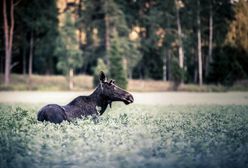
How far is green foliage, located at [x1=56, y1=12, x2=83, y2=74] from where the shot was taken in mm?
56750

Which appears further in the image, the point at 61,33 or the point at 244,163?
the point at 61,33

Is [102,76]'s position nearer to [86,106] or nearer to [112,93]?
[112,93]

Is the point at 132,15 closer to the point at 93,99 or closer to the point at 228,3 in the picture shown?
the point at 228,3

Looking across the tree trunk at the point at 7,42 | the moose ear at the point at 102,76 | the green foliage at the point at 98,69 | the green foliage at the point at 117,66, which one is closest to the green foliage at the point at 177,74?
the green foliage at the point at 117,66

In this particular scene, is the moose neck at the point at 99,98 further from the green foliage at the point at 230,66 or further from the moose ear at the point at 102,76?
the green foliage at the point at 230,66

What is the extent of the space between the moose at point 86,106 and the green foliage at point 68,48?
1713 inches

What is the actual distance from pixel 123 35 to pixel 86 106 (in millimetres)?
49381

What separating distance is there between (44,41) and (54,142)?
5285 centimetres

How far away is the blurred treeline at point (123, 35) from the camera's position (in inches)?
2047

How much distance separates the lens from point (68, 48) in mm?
57031

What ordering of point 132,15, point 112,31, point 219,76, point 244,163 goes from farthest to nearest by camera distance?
point 132,15 → point 112,31 → point 219,76 → point 244,163

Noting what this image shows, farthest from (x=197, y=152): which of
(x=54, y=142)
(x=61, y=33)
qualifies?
(x=61, y=33)

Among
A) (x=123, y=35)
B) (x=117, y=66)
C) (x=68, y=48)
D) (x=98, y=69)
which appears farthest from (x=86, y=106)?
(x=123, y=35)

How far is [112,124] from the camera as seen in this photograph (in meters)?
12.0
